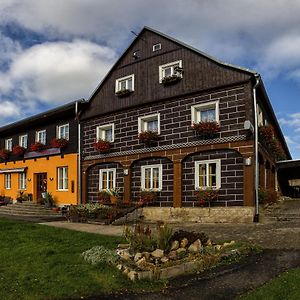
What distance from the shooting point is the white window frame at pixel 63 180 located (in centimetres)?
2280

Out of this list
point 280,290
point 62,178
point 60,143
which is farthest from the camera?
point 62,178

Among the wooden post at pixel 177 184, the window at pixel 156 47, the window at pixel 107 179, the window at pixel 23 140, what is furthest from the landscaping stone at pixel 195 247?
the window at pixel 23 140

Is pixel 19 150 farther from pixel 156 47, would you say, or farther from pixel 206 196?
pixel 206 196

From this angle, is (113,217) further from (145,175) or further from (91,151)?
(91,151)

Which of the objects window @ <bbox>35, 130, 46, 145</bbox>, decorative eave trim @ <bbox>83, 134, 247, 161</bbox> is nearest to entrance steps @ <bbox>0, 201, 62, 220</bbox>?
decorative eave trim @ <bbox>83, 134, 247, 161</bbox>

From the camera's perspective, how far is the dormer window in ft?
64.3

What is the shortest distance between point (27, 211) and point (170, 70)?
11.9 metres

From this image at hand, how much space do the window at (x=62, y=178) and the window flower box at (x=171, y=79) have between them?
903cm

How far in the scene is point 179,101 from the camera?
17500mm

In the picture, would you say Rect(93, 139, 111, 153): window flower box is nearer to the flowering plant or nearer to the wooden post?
the wooden post

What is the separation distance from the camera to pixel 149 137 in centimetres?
1800

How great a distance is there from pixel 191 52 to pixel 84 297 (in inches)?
535

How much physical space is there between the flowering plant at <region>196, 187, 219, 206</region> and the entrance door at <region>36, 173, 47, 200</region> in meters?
12.4

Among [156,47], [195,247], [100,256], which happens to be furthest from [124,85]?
[100,256]
